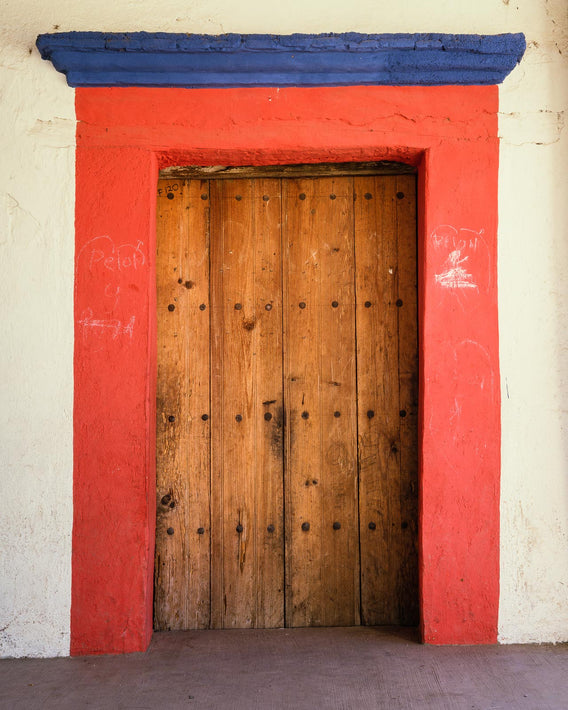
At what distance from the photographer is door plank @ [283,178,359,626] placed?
2.57 meters

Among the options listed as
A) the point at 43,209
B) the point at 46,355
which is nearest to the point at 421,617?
the point at 46,355

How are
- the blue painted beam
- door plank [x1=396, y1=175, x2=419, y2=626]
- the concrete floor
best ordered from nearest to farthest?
the concrete floor
the blue painted beam
door plank [x1=396, y1=175, x2=419, y2=626]

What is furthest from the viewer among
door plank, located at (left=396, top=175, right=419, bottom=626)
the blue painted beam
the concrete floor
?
door plank, located at (left=396, top=175, right=419, bottom=626)

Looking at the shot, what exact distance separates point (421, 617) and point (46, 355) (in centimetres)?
195

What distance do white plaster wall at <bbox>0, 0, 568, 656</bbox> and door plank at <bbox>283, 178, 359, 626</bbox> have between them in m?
0.67

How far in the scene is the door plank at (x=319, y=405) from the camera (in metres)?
2.57

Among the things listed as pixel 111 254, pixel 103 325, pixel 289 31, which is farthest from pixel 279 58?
pixel 103 325

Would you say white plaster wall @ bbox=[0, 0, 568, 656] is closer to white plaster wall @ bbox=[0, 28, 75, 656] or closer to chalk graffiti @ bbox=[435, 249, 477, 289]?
white plaster wall @ bbox=[0, 28, 75, 656]

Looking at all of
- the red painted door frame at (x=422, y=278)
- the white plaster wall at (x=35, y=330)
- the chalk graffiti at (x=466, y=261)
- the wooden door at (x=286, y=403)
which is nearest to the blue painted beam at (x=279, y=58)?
the red painted door frame at (x=422, y=278)

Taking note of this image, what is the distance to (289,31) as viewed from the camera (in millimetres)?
2412

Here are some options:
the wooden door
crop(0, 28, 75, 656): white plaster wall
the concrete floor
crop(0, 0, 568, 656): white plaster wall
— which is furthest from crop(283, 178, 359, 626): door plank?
crop(0, 28, 75, 656): white plaster wall

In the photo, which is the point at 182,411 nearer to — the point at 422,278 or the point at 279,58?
the point at 422,278

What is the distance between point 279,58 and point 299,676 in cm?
247

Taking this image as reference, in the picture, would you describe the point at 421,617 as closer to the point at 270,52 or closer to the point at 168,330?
the point at 168,330
